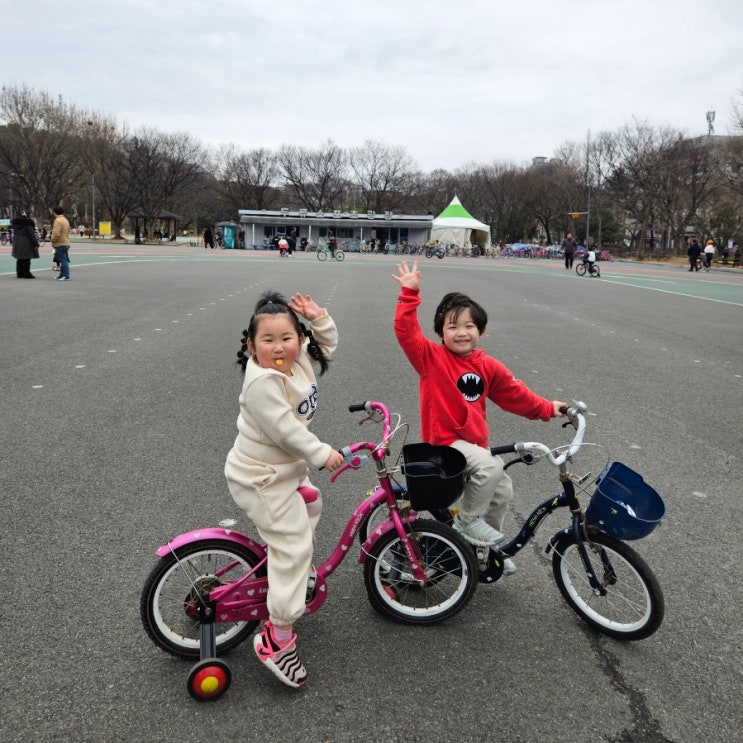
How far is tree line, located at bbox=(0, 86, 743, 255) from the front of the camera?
51188 mm

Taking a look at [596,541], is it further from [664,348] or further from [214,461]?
[664,348]

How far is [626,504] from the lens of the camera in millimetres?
2525

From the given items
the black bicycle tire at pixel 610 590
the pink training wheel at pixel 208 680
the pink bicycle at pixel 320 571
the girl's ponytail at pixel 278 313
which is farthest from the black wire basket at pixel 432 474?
the pink training wheel at pixel 208 680

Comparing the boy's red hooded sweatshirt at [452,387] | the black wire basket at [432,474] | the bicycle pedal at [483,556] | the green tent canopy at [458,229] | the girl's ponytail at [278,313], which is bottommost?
the bicycle pedal at [483,556]

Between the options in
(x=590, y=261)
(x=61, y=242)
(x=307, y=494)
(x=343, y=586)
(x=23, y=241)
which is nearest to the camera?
(x=307, y=494)

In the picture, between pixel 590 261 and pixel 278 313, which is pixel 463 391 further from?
pixel 590 261

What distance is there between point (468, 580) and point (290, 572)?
0.84 metres

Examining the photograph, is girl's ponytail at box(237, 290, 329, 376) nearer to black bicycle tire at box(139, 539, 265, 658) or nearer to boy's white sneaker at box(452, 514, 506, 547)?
black bicycle tire at box(139, 539, 265, 658)

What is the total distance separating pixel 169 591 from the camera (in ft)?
8.82

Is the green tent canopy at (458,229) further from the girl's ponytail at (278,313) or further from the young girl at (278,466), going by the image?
the young girl at (278,466)

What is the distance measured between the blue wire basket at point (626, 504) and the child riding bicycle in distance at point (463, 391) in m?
0.49

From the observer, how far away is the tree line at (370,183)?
5119 cm

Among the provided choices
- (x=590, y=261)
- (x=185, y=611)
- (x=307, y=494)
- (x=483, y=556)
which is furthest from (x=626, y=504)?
(x=590, y=261)

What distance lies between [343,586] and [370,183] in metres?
81.3
